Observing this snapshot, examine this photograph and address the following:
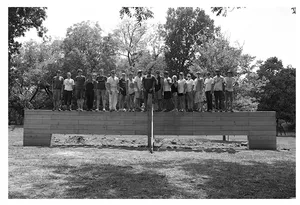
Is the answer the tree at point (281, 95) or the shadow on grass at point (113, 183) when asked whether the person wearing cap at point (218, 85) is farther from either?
the tree at point (281, 95)

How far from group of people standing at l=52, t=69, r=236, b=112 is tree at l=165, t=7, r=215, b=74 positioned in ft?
88.8

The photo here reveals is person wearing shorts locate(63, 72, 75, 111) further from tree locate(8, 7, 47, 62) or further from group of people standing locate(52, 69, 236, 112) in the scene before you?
tree locate(8, 7, 47, 62)

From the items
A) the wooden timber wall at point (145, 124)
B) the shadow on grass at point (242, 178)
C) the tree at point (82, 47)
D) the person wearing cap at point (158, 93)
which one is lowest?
the shadow on grass at point (242, 178)

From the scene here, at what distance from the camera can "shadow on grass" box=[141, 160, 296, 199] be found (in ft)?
21.5

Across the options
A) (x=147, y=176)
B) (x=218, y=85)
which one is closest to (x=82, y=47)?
(x=218, y=85)

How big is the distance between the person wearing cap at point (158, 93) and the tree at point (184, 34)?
2665cm

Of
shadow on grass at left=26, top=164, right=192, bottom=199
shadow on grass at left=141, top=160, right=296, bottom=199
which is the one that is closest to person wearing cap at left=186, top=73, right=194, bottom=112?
shadow on grass at left=141, top=160, right=296, bottom=199

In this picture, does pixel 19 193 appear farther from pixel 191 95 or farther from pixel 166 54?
pixel 166 54

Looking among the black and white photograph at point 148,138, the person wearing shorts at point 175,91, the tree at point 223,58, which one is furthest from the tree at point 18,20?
the tree at point 223,58

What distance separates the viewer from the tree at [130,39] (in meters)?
42.3

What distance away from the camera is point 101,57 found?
136 feet

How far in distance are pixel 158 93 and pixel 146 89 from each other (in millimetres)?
879

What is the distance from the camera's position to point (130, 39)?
42.9 meters

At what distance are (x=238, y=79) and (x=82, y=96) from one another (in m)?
14.8
